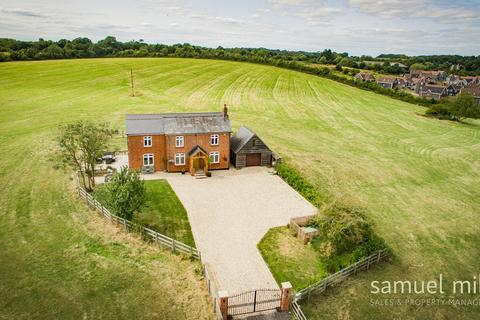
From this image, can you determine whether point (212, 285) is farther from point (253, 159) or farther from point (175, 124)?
point (253, 159)

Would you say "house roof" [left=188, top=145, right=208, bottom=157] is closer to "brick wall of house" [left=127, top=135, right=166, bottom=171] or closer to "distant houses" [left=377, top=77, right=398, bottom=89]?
"brick wall of house" [left=127, top=135, right=166, bottom=171]

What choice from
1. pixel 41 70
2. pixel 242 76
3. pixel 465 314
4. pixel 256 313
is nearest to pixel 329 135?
pixel 465 314

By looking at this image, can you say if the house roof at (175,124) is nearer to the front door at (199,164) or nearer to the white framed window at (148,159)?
the white framed window at (148,159)

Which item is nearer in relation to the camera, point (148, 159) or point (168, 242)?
point (168, 242)

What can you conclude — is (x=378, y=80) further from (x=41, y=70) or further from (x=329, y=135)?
(x=41, y=70)

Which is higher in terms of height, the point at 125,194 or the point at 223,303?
the point at 125,194

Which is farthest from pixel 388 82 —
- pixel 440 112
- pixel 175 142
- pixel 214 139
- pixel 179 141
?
pixel 175 142

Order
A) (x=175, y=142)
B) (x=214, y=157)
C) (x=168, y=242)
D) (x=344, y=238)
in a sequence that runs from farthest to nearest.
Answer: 1. (x=214, y=157)
2. (x=175, y=142)
3. (x=168, y=242)
4. (x=344, y=238)

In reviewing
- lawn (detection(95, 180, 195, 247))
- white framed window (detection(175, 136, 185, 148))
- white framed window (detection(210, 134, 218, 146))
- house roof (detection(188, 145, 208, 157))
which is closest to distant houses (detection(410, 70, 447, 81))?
white framed window (detection(210, 134, 218, 146))
